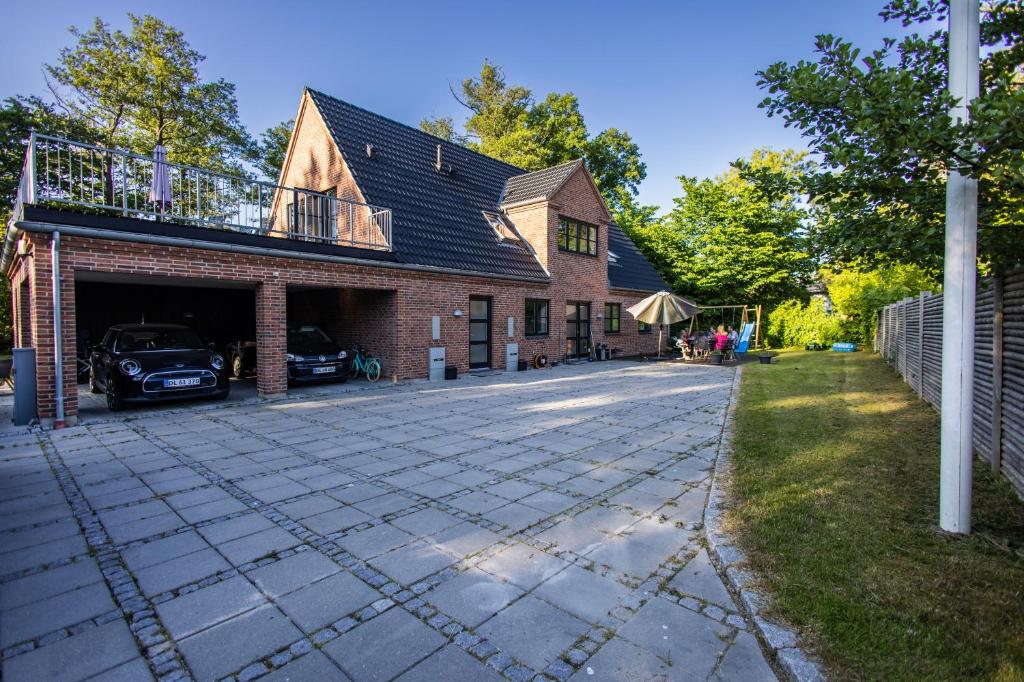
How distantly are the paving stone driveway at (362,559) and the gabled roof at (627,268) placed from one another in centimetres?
1440

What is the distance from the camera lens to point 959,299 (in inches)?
129

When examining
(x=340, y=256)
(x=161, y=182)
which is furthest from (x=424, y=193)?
(x=161, y=182)

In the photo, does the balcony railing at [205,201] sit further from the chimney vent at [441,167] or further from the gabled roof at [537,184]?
the gabled roof at [537,184]

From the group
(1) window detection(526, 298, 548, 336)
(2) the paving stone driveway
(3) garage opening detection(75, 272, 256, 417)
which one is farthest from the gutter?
(2) the paving stone driveway

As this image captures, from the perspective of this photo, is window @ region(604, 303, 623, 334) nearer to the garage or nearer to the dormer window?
the dormer window

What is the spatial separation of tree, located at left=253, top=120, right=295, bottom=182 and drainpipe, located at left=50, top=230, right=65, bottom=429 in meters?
24.5

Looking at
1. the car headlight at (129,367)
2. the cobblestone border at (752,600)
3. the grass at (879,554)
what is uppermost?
the car headlight at (129,367)

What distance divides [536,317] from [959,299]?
13.0m

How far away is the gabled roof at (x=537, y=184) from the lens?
16.2 m

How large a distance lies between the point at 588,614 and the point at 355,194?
1270 centimetres

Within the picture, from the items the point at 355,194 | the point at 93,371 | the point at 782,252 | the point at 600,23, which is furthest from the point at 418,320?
the point at 782,252

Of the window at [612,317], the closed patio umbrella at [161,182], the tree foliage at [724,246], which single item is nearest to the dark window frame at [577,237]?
the window at [612,317]

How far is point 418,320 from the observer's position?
12.0m

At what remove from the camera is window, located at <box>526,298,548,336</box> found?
15766mm
